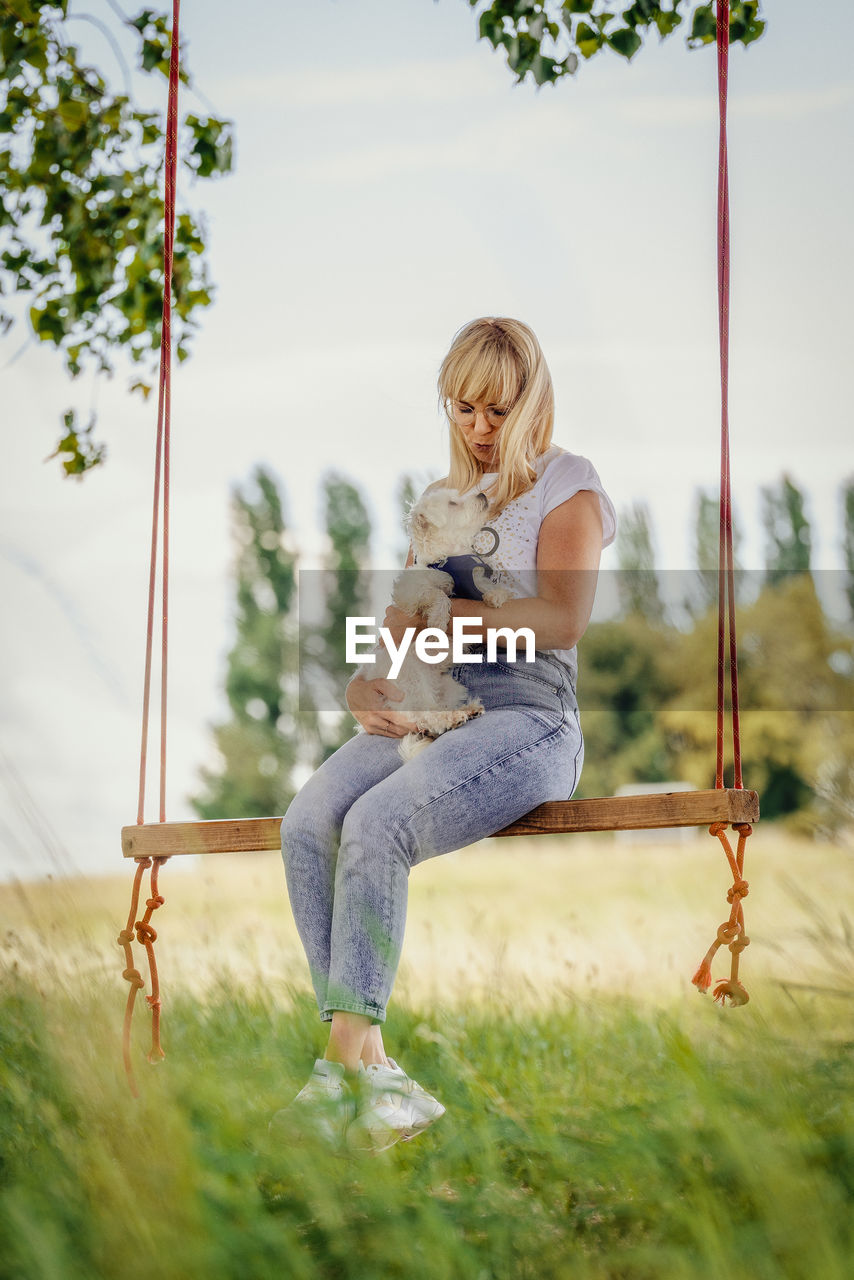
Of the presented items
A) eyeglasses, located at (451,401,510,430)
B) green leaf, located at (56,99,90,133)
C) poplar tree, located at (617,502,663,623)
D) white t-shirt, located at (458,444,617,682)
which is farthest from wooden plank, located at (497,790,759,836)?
poplar tree, located at (617,502,663,623)

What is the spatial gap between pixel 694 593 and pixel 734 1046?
2179 cm

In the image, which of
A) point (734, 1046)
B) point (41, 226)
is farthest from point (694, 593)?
point (734, 1046)

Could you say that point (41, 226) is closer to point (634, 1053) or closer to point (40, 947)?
point (40, 947)

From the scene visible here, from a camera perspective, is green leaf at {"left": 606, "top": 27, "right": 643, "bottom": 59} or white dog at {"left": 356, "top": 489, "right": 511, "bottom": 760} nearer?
white dog at {"left": 356, "top": 489, "right": 511, "bottom": 760}

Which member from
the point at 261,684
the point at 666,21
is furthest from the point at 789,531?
the point at 666,21

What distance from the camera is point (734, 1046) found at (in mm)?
2068

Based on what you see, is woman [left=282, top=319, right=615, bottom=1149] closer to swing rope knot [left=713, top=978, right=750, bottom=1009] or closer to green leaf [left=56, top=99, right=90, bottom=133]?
swing rope knot [left=713, top=978, right=750, bottom=1009]

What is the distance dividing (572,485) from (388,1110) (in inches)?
50.8

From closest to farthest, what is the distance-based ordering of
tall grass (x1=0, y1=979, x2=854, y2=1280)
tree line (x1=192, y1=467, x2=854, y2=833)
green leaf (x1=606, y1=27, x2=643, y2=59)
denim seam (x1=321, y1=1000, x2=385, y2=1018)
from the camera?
tall grass (x1=0, y1=979, x2=854, y2=1280) → denim seam (x1=321, y1=1000, x2=385, y2=1018) → green leaf (x1=606, y1=27, x2=643, y2=59) → tree line (x1=192, y1=467, x2=854, y2=833)

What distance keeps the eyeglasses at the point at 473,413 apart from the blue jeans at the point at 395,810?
1.78ft

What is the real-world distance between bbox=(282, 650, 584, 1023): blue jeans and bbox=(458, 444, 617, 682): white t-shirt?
160 mm

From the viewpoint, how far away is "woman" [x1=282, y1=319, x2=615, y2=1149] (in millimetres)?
2293

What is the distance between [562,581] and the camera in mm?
2607

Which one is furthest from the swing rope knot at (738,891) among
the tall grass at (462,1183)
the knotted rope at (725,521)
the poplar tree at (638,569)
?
the poplar tree at (638,569)
